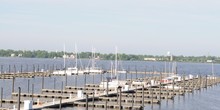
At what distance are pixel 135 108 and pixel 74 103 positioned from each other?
8.15 metres

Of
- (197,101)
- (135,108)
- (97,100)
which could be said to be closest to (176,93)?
(197,101)

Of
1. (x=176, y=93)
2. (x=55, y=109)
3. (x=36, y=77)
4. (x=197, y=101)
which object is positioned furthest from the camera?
(x=36, y=77)

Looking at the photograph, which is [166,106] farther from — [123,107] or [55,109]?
[55,109]

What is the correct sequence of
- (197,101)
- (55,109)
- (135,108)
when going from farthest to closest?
1. (197,101)
2. (135,108)
3. (55,109)

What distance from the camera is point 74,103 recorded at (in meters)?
64.9

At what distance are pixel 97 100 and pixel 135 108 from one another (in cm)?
1094

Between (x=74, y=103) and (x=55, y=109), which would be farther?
(x=74, y=103)

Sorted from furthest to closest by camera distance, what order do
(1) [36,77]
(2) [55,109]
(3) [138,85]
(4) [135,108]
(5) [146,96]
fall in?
(1) [36,77], (3) [138,85], (5) [146,96], (4) [135,108], (2) [55,109]

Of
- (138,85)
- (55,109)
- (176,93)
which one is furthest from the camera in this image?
(138,85)

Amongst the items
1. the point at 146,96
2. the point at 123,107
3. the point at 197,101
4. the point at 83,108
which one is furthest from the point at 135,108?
the point at 197,101

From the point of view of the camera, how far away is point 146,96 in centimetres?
7862

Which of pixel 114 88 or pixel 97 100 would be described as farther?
pixel 114 88

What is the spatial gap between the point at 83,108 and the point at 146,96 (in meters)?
17.6

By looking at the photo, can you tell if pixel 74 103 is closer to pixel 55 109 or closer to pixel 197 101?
pixel 55 109
